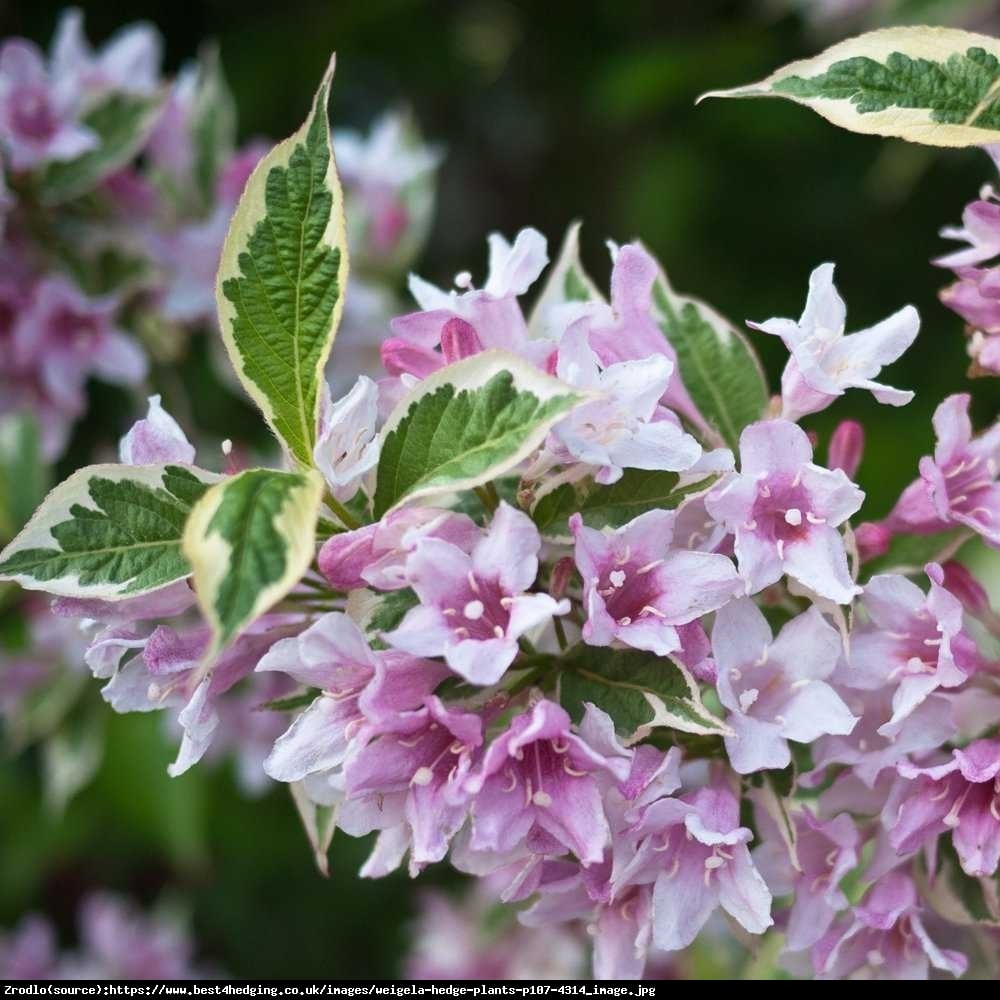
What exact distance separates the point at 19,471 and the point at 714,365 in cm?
95

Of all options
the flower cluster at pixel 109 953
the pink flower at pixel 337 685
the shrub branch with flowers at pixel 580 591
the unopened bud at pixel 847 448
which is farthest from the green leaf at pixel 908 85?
the flower cluster at pixel 109 953

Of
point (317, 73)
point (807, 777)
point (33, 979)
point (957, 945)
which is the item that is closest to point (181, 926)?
point (33, 979)

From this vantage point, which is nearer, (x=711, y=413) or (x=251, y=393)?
(x=251, y=393)

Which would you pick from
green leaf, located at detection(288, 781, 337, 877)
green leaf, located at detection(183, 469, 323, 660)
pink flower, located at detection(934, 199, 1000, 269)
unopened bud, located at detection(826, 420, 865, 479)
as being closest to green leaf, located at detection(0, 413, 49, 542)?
green leaf, located at detection(288, 781, 337, 877)

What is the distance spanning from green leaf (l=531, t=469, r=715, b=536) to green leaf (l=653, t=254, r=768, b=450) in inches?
6.9

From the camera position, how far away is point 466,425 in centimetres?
87

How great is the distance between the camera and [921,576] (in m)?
1.16

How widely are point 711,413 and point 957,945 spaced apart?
22.0 inches

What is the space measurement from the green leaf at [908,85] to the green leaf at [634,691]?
405 mm

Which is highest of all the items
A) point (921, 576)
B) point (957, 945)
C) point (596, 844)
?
point (596, 844)

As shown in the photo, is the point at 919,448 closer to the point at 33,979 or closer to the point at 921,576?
the point at 921,576

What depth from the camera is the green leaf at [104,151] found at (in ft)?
5.20

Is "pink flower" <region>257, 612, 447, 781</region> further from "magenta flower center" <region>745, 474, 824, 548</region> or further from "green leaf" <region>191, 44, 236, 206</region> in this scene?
"green leaf" <region>191, 44, 236, 206</region>

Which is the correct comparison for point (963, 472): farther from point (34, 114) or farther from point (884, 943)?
point (34, 114)
